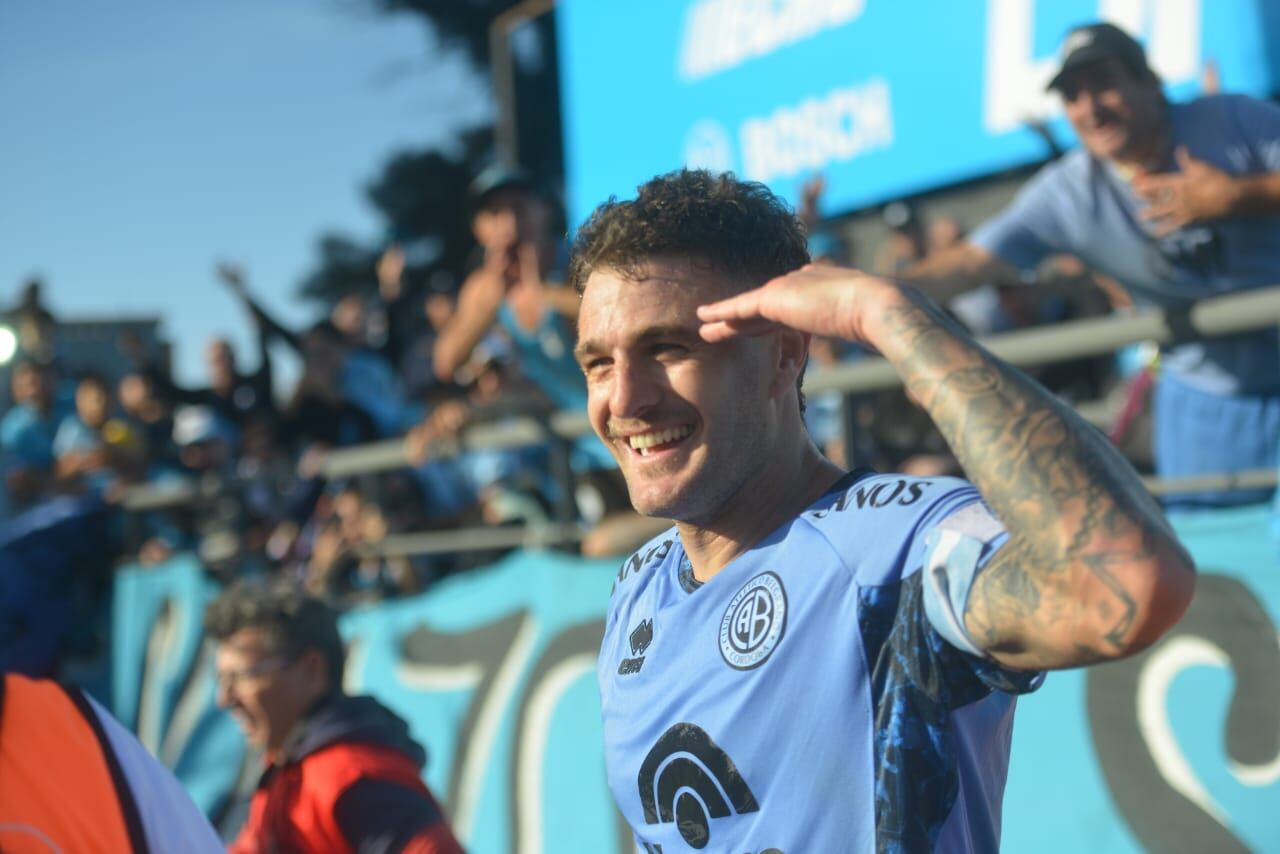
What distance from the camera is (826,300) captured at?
1934mm

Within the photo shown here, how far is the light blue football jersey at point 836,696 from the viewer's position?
1.93 meters

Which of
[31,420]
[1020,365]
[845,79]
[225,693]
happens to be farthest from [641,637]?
[31,420]

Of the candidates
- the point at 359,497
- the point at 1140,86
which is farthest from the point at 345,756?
the point at 359,497

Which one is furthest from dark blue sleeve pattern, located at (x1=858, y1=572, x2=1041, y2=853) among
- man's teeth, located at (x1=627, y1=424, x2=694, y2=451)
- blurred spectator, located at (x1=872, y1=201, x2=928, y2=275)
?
blurred spectator, located at (x1=872, y1=201, x2=928, y2=275)

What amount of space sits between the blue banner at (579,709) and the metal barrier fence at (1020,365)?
0.21 metres

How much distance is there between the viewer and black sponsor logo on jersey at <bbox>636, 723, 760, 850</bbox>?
2.12 metres

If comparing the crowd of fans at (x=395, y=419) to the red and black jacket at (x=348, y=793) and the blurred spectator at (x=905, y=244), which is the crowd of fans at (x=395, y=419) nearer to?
the blurred spectator at (x=905, y=244)

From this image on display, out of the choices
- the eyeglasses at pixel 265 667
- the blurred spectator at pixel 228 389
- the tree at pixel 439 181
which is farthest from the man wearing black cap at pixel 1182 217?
the tree at pixel 439 181

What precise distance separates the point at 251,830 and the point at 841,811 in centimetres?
251

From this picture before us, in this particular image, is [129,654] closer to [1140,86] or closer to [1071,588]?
[1140,86]

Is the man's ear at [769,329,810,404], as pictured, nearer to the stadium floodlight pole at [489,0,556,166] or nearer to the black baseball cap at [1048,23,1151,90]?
the black baseball cap at [1048,23,1151,90]

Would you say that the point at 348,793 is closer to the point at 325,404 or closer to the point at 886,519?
the point at 886,519

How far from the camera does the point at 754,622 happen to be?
2166 mm

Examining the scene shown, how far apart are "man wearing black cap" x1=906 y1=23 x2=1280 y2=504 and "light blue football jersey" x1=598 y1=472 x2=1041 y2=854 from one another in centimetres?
215
